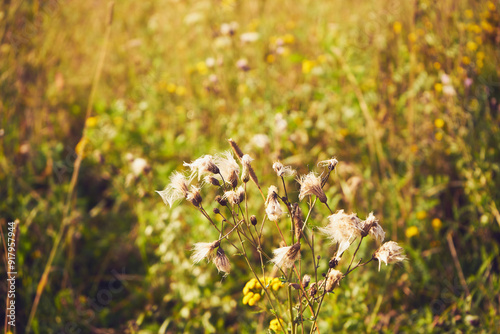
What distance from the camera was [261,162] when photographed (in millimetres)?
2234

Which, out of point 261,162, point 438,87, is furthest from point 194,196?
point 438,87

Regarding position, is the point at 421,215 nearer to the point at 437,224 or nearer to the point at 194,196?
the point at 437,224

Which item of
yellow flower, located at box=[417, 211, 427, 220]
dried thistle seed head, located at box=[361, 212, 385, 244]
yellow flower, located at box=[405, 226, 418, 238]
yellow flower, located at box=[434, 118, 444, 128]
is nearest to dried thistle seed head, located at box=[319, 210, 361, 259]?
dried thistle seed head, located at box=[361, 212, 385, 244]

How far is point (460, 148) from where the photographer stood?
1896 millimetres

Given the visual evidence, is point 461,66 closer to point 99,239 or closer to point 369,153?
point 369,153

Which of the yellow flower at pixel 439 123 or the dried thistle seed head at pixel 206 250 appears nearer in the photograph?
the dried thistle seed head at pixel 206 250

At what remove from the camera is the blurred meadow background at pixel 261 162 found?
1.77 metres

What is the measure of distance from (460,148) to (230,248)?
1303 mm

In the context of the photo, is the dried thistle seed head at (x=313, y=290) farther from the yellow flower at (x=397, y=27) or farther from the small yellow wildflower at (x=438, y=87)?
the yellow flower at (x=397, y=27)

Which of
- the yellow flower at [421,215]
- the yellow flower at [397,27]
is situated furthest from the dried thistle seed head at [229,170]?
the yellow flower at [397,27]

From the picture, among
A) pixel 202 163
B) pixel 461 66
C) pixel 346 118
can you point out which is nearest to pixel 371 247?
pixel 346 118

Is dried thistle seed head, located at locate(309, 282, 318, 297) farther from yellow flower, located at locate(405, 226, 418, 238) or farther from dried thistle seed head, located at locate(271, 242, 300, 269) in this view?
yellow flower, located at locate(405, 226, 418, 238)

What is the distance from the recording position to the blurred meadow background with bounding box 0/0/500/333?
1.77 meters

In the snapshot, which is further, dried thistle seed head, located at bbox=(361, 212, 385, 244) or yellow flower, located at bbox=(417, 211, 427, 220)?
yellow flower, located at bbox=(417, 211, 427, 220)
